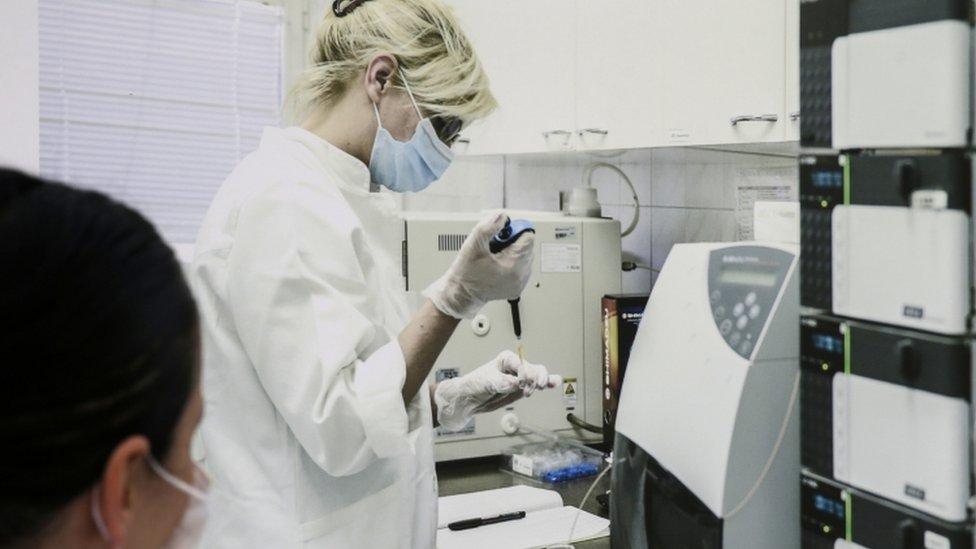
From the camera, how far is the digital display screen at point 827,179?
992 millimetres

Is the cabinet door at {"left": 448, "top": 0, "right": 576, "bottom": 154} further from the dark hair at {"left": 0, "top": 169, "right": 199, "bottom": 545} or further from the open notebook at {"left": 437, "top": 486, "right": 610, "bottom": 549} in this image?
the dark hair at {"left": 0, "top": 169, "right": 199, "bottom": 545}

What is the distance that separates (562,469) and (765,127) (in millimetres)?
861

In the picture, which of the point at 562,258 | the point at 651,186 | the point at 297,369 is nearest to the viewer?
the point at 297,369

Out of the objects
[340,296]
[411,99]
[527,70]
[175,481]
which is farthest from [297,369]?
[527,70]

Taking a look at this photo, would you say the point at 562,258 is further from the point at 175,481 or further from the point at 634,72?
the point at 175,481

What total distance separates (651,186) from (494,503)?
3.33ft

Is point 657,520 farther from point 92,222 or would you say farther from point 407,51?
point 92,222

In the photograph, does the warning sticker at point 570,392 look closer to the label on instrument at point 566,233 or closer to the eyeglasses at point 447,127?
the label on instrument at point 566,233

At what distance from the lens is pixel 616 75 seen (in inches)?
77.0

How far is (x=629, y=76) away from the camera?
1.92 metres

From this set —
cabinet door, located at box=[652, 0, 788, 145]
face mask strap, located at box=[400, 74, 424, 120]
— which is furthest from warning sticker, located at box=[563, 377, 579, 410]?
face mask strap, located at box=[400, 74, 424, 120]

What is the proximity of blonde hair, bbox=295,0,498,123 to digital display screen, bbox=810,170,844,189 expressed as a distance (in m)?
0.64

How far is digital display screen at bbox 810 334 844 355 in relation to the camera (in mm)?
1010

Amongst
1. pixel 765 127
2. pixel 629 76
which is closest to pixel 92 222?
pixel 765 127
